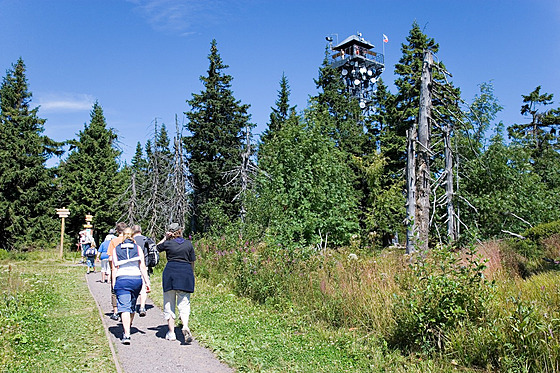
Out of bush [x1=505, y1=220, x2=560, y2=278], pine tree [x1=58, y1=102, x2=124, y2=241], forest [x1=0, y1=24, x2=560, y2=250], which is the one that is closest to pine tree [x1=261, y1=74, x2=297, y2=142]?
forest [x1=0, y1=24, x2=560, y2=250]

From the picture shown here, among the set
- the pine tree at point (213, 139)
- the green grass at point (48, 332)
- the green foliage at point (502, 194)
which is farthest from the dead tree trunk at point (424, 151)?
the pine tree at point (213, 139)

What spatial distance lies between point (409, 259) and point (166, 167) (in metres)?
13.8

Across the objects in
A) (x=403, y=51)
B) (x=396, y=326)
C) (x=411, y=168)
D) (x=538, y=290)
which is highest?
(x=403, y=51)

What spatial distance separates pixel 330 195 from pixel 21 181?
996 inches

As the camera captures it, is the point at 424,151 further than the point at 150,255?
No

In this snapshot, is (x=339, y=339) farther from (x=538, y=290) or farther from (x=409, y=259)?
(x=538, y=290)

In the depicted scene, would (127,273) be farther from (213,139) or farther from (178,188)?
(213,139)

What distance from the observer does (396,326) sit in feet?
20.0

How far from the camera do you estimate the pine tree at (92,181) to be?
3469 cm

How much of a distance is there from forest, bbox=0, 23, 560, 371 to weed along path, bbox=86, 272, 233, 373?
236cm

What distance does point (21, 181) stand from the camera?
31641 millimetres

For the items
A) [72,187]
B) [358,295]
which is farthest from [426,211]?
[72,187]

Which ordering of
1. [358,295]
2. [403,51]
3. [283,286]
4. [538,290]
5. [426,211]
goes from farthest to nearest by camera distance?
1. [403,51]
2. [283,286]
3. [426,211]
4. [358,295]
5. [538,290]

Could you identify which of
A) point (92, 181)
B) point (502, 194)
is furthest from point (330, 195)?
point (92, 181)
